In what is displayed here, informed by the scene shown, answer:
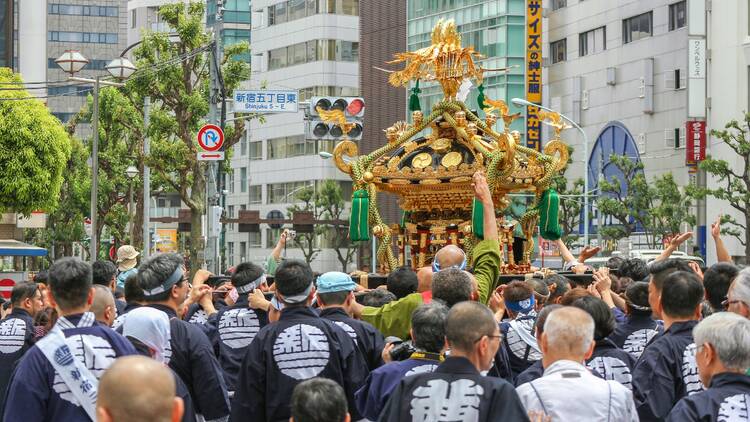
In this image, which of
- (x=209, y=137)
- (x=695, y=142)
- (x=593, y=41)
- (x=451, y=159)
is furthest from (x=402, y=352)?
(x=593, y=41)

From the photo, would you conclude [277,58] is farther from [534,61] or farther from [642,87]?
[642,87]

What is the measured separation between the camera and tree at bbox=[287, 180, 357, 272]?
67000 mm

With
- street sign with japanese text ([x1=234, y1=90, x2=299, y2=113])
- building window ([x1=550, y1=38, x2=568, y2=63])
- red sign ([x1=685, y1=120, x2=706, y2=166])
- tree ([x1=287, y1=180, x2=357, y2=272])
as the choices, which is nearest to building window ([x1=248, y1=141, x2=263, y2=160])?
tree ([x1=287, y1=180, x2=357, y2=272])

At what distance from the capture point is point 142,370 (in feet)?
13.5

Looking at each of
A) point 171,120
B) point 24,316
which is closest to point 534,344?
point 24,316

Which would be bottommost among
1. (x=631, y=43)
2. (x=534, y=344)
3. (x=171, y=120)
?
(x=534, y=344)

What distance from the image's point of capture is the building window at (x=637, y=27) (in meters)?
52.2

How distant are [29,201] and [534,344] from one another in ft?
101

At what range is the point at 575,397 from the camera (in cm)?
559

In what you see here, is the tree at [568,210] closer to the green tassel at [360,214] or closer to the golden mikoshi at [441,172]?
the golden mikoshi at [441,172]

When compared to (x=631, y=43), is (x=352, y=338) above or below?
below

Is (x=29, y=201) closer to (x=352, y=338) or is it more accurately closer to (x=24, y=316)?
(x=24, y=316)

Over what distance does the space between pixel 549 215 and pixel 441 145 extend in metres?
1.64

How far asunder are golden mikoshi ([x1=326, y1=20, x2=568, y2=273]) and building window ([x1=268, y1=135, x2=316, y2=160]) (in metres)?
55.1
